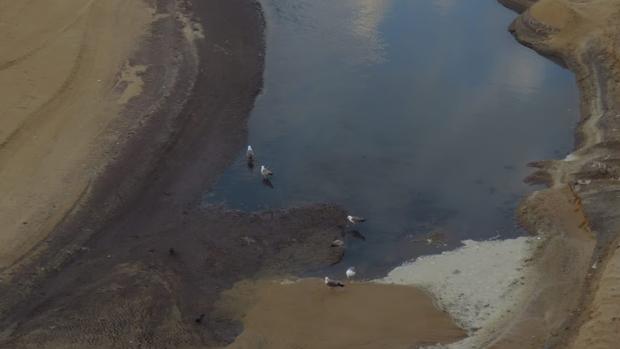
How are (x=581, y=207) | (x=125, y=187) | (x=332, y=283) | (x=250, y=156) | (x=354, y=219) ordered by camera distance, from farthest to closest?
(x=250, y=156), (x=125, y=187), (x=581, y=207), (x=354, y=219), (x=332, y=283)

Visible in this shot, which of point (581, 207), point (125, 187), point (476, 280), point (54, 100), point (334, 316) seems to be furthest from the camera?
point (54, 100)

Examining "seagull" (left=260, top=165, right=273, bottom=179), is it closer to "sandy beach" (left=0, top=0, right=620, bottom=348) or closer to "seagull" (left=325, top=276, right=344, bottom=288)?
"sandy beach" (left=0, top=0, right=620, bottom=348)

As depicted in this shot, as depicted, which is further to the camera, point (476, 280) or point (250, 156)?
point (250, 156)

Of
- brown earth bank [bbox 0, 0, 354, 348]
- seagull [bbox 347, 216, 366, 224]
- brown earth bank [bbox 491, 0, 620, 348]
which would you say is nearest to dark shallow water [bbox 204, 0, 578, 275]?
seagull [bbox 347, 216, 366, 224]

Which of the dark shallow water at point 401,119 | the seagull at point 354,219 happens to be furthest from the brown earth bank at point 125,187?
the dark shallow water at point 401,119

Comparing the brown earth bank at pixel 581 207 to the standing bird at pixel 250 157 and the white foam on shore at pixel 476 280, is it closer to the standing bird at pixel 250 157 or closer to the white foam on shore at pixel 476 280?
the white foam on shore at pixel 476 280

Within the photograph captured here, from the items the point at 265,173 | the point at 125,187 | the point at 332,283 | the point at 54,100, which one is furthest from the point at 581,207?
the point at 54,100

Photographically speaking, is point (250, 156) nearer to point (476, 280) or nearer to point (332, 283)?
point (332, 283)

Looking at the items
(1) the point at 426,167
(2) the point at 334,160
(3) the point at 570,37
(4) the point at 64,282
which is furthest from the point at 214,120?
(3) the point at 570,37
